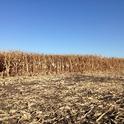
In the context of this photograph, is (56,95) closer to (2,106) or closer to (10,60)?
(2,106)

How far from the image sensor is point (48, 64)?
83.5ft

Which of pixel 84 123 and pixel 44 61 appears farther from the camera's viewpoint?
pixel 44 61

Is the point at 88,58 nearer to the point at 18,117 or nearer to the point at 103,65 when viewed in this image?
the point at 103,65

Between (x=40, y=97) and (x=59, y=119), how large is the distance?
3.18 m

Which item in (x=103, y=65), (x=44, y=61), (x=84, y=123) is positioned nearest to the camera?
(x=84, y=123)

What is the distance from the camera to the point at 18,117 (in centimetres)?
723

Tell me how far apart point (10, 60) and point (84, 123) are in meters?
16.3

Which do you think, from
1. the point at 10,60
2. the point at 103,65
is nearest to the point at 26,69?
the point at 10,60

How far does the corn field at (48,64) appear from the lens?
21.8m

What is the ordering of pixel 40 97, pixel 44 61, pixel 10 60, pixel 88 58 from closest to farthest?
pixel 40 97
pixel 10 60
pixel 44 61
pixel 88 58

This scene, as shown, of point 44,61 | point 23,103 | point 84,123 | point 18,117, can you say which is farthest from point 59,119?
point 44,61

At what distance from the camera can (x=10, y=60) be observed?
22.0 metres

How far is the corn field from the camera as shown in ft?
71.5

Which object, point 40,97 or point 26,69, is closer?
point 40,97
